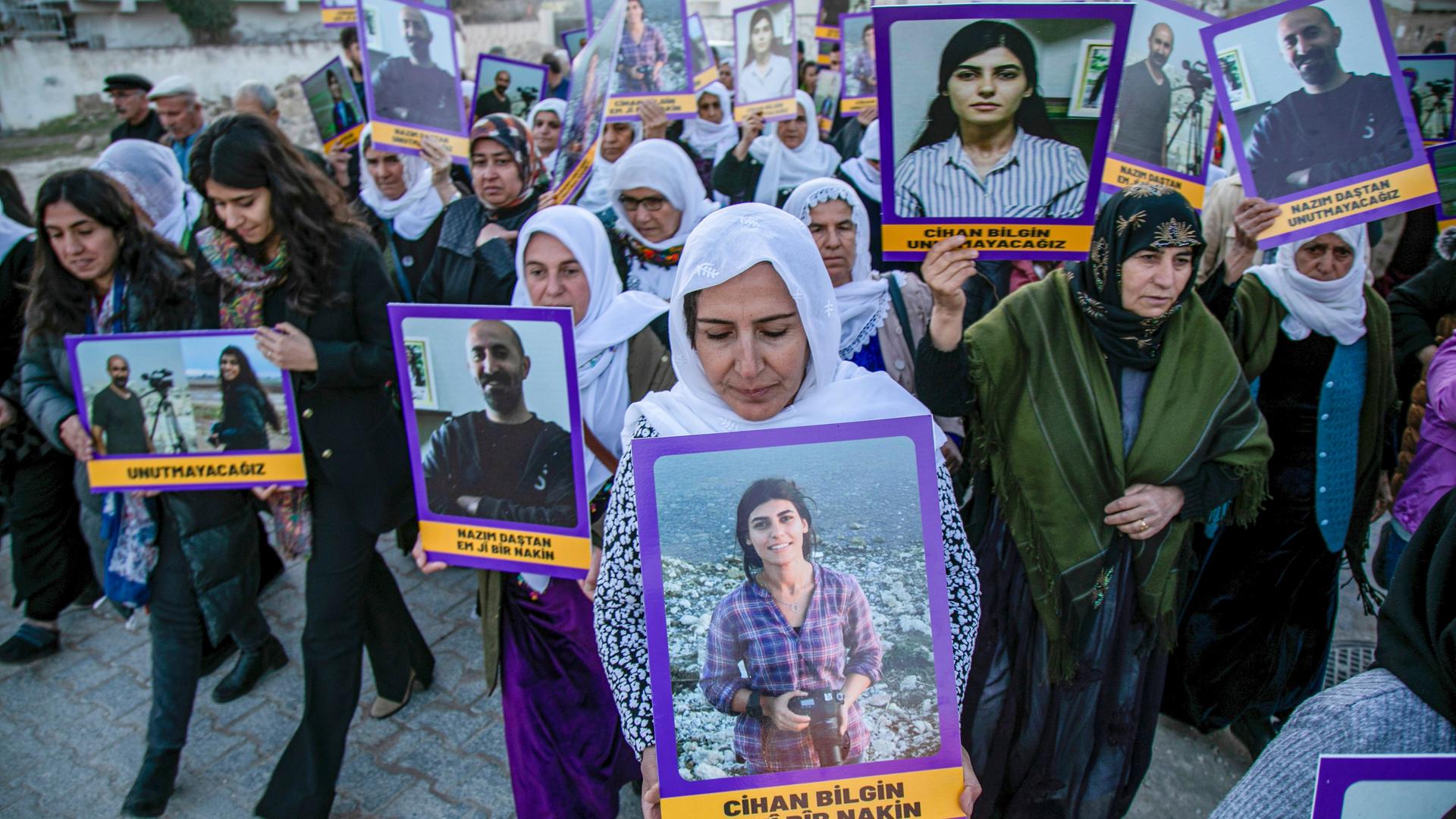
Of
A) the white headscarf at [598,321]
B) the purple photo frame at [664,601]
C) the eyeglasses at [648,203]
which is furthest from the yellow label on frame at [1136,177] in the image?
the purple photo frame at [664,601]

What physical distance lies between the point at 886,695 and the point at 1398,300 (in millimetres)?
3313

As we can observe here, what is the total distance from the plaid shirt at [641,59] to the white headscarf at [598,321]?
230 cm

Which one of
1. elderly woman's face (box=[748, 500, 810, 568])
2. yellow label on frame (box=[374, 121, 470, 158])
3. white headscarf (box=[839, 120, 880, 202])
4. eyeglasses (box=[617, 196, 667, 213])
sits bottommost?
elderly woman's face (box=[748, 500, 810, 568])

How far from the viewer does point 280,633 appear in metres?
4.34

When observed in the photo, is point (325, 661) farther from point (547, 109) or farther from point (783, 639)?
point (547, 109)

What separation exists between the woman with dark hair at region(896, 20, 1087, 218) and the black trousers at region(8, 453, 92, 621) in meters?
4.02

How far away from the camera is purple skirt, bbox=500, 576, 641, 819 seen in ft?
9.30

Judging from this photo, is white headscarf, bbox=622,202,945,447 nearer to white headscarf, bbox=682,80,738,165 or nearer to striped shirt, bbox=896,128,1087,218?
striped shirt, bbox=896,128,1087,218

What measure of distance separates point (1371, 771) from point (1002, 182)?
1390 millimetres

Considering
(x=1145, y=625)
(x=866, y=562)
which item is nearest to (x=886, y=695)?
(x=866, y=562)

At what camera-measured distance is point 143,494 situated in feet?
10.1

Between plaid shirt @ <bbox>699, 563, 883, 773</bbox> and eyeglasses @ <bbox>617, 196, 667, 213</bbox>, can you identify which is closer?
plaid shirt @ <bbox>699, 563, 883, 773</bbox>

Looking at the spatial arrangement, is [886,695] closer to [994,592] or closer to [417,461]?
[994,592]

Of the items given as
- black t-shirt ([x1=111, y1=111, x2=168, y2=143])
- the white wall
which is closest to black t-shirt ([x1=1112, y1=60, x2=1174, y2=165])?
black t-shirt ([x1=111, y1=111, x2=168, y2=143])
